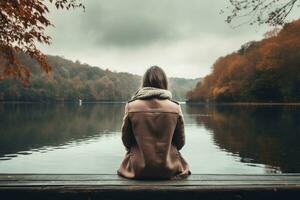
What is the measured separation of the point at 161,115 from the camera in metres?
5.86

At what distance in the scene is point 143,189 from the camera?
5.30 m

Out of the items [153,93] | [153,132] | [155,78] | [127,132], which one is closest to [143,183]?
[153,132]

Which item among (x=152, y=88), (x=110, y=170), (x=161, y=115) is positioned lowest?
(x=110, y=170)

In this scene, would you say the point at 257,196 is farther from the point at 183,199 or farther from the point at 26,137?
the point at 26,137

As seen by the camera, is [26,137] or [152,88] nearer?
[152,88]

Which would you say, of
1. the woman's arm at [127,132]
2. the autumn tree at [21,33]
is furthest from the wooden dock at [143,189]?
the autumn tree at [21,33]

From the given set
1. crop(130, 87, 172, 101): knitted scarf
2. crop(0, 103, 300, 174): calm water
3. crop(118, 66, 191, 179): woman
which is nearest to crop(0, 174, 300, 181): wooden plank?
crop(118, 66, 191, 179): woman

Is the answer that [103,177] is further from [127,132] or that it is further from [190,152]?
[190,152]

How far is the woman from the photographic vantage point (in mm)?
5852

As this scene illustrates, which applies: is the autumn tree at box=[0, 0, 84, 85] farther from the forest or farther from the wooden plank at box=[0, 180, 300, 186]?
the forest

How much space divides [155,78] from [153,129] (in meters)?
0.71

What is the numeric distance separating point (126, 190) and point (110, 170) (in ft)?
64.2

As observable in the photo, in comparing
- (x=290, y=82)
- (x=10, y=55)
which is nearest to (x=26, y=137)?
(x=10, y=55)

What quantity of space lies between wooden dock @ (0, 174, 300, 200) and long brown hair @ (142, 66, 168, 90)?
135 cm
